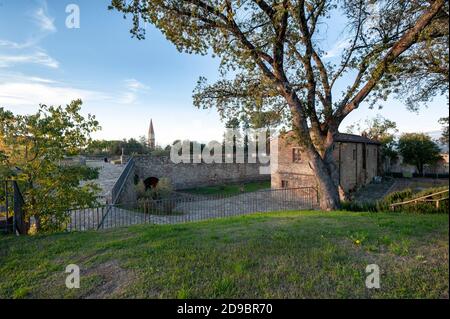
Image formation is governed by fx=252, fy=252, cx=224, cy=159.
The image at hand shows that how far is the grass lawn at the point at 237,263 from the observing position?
3055 millimetres

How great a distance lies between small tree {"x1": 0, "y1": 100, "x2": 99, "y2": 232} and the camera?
6.62m

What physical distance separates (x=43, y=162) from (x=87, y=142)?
1.20m

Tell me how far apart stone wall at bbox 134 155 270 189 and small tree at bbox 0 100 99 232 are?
671 inches

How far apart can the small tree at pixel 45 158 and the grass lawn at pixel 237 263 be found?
1486 millimetres

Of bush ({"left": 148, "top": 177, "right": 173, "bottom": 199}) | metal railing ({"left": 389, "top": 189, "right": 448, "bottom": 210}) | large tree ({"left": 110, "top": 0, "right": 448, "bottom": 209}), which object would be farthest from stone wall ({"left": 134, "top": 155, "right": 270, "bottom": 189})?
metal railing ({"left": 389, "top": 189, "right": 448, "bottom": 210})

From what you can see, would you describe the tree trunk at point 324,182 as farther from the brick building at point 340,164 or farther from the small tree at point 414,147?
the small tree at point 414,147

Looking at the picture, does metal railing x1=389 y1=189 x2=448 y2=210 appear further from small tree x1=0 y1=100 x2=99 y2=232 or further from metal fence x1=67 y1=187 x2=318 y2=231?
small tree x1=0 y1=100 x2=99 y2=232

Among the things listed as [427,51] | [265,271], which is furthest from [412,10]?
[265,271]

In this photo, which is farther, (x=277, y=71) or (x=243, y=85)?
(x=243, y=85)

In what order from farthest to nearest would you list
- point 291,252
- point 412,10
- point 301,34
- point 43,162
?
point 301,34
point 412,10
point 43,162
point 291,252

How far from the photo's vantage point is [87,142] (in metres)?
7.39

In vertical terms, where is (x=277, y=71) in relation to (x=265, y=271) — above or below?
above

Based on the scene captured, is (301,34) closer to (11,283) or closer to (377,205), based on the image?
(377,205)

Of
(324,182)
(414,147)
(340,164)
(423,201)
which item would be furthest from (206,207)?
(414,147)
